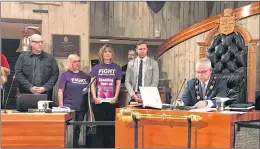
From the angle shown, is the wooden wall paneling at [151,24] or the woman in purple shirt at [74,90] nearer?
the woman in purple shirt at [74,90]

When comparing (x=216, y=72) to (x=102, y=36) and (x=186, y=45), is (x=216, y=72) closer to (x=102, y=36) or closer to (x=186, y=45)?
(x=186, y=45)

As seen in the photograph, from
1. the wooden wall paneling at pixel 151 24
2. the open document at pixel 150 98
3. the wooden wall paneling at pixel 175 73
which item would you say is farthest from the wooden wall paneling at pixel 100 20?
the open document at pixel 150 98

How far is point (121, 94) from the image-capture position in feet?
17.3

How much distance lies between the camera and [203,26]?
5496 millimetres

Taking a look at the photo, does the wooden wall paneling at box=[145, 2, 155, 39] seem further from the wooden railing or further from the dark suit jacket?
→ the dark suit jacket

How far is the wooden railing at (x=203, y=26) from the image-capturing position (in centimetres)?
473

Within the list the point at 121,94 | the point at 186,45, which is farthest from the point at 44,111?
the point at 186,45

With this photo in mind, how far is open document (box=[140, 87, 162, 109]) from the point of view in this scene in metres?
2.90

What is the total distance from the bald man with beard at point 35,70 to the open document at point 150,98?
1669 millimetres

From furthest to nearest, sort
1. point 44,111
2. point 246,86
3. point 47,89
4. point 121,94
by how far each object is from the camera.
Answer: point 121,94 → point 246,86 → point 47,89 → point 44,111

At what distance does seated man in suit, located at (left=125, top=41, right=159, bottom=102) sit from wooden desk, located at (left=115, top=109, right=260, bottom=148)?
1.61 m

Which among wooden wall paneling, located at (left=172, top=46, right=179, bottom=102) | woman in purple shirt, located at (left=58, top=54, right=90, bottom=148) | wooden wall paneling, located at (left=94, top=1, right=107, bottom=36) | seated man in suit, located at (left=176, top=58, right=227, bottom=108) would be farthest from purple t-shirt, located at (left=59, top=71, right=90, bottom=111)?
wooden wall paneling, located at (left=94, top=1, right=107, bottom=36)

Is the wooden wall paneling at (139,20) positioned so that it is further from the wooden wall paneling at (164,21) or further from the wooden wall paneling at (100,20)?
the wooden wall paneling at (100,20)

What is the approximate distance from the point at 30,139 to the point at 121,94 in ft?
8.10
